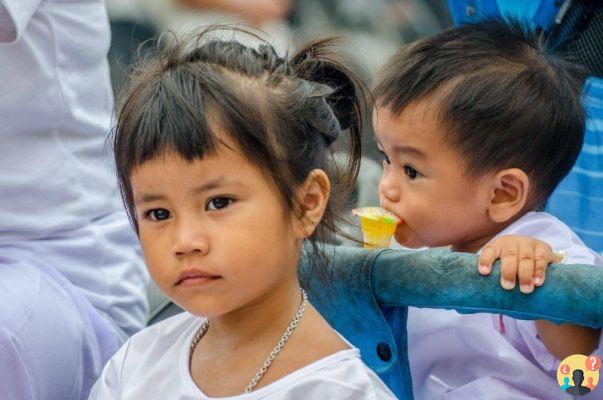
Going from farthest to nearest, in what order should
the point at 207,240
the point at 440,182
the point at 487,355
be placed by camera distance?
1. the point at 440,182
2. the point at 487,355
3. the point at 207,240

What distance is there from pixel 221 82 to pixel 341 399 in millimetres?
452

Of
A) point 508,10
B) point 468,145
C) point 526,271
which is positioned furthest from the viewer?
point 508,10

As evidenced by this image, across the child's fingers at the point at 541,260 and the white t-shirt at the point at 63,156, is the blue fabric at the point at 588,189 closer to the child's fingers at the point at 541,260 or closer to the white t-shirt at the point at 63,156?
the child's fingers at the point at 541,260

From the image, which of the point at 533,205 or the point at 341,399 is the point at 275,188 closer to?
the point at 341,399

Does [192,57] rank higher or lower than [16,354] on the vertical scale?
higher

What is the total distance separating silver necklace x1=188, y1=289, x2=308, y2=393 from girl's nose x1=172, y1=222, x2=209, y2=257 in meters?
0.19

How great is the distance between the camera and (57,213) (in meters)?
1.94

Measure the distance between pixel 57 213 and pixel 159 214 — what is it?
528mm

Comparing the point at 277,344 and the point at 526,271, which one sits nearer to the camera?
the point at 526,271

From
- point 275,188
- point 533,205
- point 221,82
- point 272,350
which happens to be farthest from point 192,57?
point 533,205

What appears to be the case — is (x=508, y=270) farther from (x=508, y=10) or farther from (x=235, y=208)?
(x=508, y=10)

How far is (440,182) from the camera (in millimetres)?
1835

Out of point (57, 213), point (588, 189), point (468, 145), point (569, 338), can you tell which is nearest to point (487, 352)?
point (569, 338)
